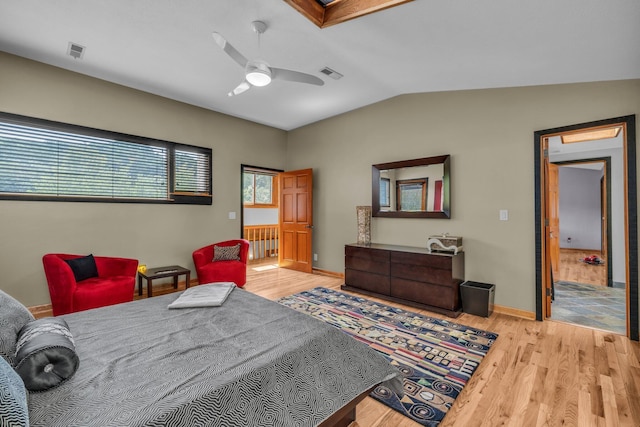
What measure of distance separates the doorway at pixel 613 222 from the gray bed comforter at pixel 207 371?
105 inches

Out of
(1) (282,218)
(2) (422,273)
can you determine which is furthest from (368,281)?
(1) (282,218)

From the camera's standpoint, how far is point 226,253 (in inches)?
178

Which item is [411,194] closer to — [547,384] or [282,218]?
[547,384]

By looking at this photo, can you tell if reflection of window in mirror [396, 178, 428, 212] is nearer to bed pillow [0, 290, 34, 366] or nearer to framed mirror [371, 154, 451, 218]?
framed mirror [371, 154, 451, 218]

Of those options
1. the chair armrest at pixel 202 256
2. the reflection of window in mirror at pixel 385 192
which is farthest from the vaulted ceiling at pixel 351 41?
the chair armrest at pixel 202 256

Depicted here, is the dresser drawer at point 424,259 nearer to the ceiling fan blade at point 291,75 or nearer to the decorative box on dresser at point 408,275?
the decorative box on dresser at point 408,275

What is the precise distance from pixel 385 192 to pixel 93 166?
4180 mm

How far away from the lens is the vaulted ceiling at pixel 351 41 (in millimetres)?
2203

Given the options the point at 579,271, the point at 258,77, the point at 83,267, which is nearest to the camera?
the point at 258,77

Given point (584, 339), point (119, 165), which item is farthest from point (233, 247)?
point (584, 339)

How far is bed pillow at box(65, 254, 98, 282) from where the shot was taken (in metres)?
3.24

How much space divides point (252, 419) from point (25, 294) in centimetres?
388

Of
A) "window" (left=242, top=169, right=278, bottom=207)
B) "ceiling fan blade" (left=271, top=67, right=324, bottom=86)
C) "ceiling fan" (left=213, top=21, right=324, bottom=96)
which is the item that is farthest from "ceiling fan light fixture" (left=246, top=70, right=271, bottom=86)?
"window" (left=242, top=169, right=278, bottom=207)

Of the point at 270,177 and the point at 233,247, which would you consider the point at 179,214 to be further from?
the point at 270,177
